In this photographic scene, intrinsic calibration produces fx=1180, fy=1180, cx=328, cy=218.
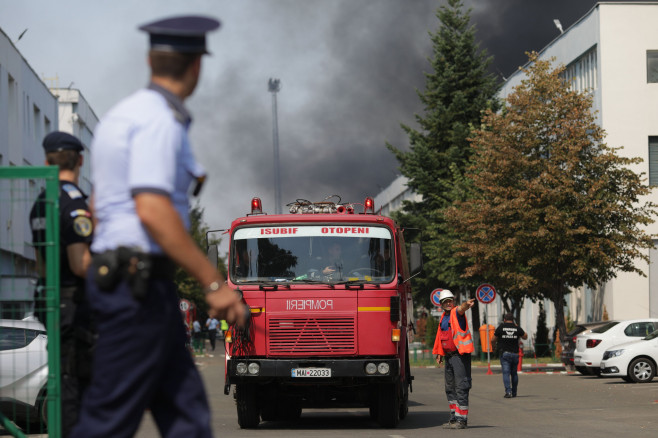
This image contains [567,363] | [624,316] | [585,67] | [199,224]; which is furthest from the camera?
[199,224]

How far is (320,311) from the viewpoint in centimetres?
1530

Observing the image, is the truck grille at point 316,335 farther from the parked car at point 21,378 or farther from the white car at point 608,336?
the white car at point 608,336

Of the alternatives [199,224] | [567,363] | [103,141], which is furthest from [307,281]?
[199,224]

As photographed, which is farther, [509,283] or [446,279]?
[446,279]

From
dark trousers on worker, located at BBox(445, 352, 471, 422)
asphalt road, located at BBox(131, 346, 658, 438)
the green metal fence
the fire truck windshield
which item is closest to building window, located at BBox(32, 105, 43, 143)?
asphalt road, located at BBox(131, 346, 658, 438)

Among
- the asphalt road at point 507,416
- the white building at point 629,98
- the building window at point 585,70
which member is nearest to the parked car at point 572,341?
the asphalt road at point 507,416

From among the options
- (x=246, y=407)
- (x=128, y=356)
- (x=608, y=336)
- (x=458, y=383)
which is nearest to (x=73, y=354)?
(x=128, y=356)

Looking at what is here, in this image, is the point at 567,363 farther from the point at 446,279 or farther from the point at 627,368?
the point at 446,279

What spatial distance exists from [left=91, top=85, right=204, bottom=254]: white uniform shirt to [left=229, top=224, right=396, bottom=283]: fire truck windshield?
11.2 m

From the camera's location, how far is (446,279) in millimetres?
47250

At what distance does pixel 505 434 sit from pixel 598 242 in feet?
76.3

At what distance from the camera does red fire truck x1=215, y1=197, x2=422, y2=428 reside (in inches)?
601

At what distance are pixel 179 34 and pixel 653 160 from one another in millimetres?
44864

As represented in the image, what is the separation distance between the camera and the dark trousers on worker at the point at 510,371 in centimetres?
2383
